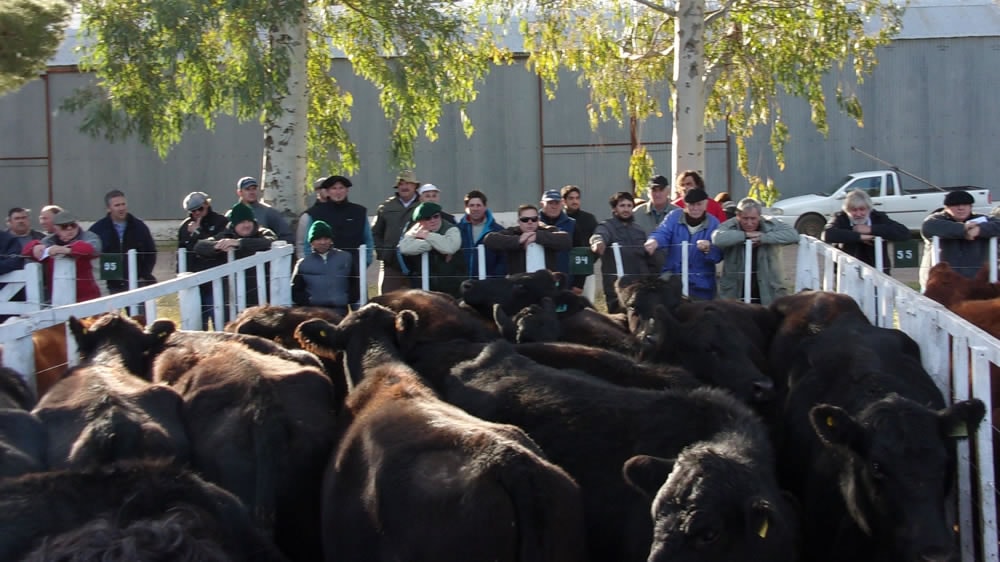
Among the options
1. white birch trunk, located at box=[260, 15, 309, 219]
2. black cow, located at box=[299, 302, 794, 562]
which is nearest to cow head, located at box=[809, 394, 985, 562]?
black cow, located at box=[299, 302, 794, 562]

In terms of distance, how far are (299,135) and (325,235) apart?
209 inches

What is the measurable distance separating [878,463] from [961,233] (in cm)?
524

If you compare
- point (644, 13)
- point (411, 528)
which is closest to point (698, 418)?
point (411, 528)

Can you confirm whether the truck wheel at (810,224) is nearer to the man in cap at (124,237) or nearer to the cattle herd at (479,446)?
the man in cap at (124,237)

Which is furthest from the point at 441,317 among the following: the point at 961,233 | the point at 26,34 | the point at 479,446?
the point at 26,34

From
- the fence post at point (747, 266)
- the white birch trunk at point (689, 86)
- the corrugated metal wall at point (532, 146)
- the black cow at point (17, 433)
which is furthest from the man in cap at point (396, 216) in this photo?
the corrugated metal wall at point (532, 146)

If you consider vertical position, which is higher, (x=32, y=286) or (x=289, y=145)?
(x=289, y=145)

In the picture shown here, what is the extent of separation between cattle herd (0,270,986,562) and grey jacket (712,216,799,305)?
2.11m

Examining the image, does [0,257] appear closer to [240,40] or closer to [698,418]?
[240,40]

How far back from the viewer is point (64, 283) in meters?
8.41

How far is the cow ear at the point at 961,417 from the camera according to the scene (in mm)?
4320

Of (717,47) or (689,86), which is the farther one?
(717,47)

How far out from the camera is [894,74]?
2552cm

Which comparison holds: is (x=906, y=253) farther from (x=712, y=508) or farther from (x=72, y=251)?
(x=72, y=251)
